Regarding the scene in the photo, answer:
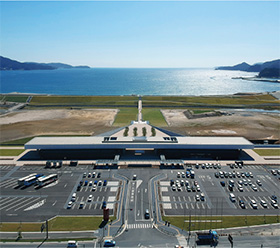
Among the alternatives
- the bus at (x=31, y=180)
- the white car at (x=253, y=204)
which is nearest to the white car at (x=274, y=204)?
the white car at (x=253, y=204)

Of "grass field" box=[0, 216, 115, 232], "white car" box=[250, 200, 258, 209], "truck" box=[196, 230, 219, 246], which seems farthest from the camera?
"white car" box=[250, 200, 258, 209]

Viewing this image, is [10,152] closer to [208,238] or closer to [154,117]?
[208,238]

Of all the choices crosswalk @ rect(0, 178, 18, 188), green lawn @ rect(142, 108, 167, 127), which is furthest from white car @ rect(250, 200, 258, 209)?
green lawn @ rect(142, 108, 167, 127)

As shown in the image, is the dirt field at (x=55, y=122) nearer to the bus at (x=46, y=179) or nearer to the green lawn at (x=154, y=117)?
the green lawn at (x=154, y=117)

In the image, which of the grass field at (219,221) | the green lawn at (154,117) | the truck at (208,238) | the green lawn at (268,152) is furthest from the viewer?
the green lawn at (154,117)

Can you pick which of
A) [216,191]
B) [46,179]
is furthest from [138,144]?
[46,179]

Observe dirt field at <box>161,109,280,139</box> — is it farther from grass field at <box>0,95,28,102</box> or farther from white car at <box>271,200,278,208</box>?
grass field at <box>0,95,28,102</box>
